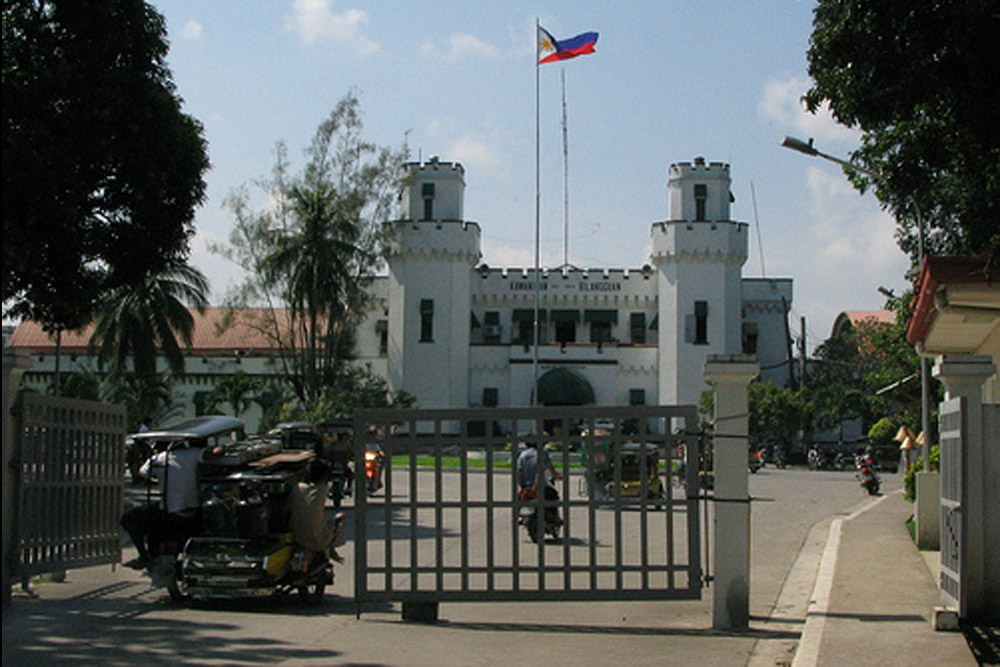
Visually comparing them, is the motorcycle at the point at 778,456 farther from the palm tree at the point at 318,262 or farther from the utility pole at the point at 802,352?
the palm tree at the point at 318,262

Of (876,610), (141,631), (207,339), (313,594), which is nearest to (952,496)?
(876,610)

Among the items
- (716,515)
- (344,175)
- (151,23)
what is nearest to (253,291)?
(344,175)

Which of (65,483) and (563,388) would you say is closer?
(65,483)

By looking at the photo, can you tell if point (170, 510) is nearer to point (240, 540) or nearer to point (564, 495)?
point (240, 540)

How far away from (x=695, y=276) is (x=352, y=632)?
179 ft

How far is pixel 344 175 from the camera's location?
5369cm

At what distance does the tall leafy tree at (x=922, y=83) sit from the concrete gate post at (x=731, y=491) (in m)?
2.36

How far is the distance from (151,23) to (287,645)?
420 inches

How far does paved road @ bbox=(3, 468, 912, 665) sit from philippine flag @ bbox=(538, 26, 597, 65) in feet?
125

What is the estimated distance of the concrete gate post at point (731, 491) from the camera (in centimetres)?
1014

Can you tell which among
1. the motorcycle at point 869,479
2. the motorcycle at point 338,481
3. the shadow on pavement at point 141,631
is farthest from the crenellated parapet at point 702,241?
the shadow on pavement at point 141,631

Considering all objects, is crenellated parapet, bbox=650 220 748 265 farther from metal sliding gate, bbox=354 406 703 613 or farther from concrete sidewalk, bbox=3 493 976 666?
metal sliding gate, bbox=354 406 703 613

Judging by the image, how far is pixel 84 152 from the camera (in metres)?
15.2

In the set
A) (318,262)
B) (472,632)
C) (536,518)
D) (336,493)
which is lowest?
(472,632)
